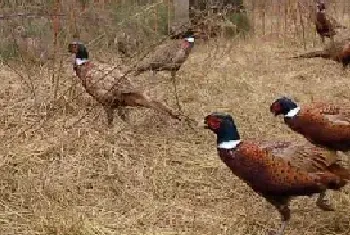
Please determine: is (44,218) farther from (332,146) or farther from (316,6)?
(316,6)

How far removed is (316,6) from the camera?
31.1ft

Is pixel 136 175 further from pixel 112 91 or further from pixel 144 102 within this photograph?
pixel 112 91

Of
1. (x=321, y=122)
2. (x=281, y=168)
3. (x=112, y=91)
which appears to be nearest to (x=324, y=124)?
(x=321, y=122)

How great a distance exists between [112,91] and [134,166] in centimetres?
84

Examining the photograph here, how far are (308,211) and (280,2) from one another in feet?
17.8

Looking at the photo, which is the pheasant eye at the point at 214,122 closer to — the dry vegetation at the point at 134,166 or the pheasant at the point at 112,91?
the dry vegetation at the point at 134,166

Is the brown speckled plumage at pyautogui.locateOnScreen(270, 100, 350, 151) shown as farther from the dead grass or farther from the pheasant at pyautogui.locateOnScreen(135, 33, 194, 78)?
the pheasant at pyautogui.locateOnScreen(135, 33, 194, 78)

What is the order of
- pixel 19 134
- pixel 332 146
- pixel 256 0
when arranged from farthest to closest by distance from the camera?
pixel 256 0 < pixel 19 134 < pixel 332 146

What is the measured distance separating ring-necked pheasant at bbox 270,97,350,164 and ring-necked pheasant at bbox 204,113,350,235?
45 centimetres

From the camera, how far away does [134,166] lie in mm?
5137

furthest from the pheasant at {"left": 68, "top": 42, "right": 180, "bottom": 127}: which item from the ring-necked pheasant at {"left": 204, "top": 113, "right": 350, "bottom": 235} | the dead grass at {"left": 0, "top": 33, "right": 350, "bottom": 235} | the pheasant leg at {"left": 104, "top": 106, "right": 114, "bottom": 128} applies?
the ring-necked pheasant at {"left": 204, "top": 113, "right": 350, "bottom": 235}

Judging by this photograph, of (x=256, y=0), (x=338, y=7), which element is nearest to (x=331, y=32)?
(x=256, y=0)

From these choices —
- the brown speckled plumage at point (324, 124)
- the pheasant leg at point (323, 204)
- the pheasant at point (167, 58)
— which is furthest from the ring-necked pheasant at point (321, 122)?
the pheasant at point (167, 58)


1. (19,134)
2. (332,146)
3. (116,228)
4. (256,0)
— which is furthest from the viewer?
(256,0)
